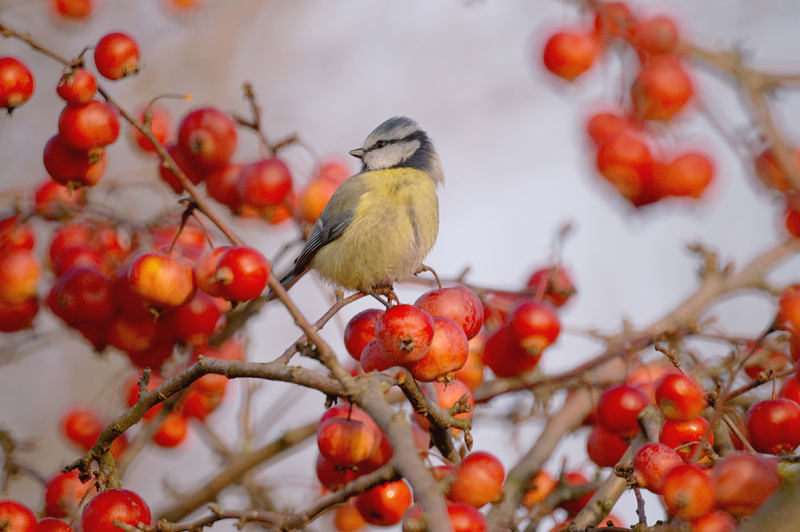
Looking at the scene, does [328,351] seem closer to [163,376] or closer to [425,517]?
[425,517]

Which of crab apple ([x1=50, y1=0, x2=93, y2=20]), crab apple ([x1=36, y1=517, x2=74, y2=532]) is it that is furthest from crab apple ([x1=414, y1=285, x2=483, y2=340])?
crab apple ([x1=50, y1=0, x2=93, y2=20])

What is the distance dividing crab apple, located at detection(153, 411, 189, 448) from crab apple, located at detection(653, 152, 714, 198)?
1.37m

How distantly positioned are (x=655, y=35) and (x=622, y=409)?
0.83 metres

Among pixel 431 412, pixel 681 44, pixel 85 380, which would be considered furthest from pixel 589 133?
pixel 85 380

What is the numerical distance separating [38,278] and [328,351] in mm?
1190

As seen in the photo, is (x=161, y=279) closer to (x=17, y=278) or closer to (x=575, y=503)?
(x=17, y=278)

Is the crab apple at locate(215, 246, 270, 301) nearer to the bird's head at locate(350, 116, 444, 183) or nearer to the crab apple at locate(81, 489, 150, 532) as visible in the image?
the crab apple at locate(81, 489, 150, 532)

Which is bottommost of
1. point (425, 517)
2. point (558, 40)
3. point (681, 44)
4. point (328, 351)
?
point (425, 517)

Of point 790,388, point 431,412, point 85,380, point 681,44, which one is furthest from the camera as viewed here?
point 85,380

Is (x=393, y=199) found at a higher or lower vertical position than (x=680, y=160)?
higher

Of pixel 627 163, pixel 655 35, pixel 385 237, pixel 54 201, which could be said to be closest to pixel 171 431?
pixel 54 201

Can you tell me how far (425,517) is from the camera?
95 cm

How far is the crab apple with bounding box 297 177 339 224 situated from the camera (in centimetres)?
Result: 227

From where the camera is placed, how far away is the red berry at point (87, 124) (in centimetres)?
171
